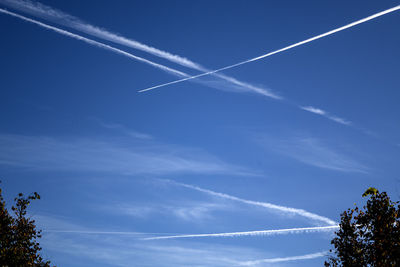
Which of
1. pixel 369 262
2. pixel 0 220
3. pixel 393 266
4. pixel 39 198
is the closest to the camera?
pixel 393 266

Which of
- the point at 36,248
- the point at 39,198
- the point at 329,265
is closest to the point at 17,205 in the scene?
the point at 39,198

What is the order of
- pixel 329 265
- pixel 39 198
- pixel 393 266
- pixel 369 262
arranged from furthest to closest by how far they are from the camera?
pixel 39 198, pixel 329 265, pixel 369 262, pixel 393 266

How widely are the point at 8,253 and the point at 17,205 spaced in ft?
17.8

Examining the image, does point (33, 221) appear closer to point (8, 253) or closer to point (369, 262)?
point (8, 253)

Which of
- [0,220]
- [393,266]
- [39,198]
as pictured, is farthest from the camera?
[39,198]

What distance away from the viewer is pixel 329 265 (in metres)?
37.8

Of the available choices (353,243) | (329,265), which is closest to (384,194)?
(353,243)

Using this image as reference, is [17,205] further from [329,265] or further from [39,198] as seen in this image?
[329,265]

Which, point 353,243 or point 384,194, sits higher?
point 384,194

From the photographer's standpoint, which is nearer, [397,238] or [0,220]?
[397,238]

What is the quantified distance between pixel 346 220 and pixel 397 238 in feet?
16.3

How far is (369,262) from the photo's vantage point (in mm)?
35094

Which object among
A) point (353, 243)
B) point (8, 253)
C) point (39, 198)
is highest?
point (39, 198)

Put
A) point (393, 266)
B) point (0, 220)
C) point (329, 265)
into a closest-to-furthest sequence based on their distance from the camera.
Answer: point (393, 266) < point (329, 265) < point (0, 220)
